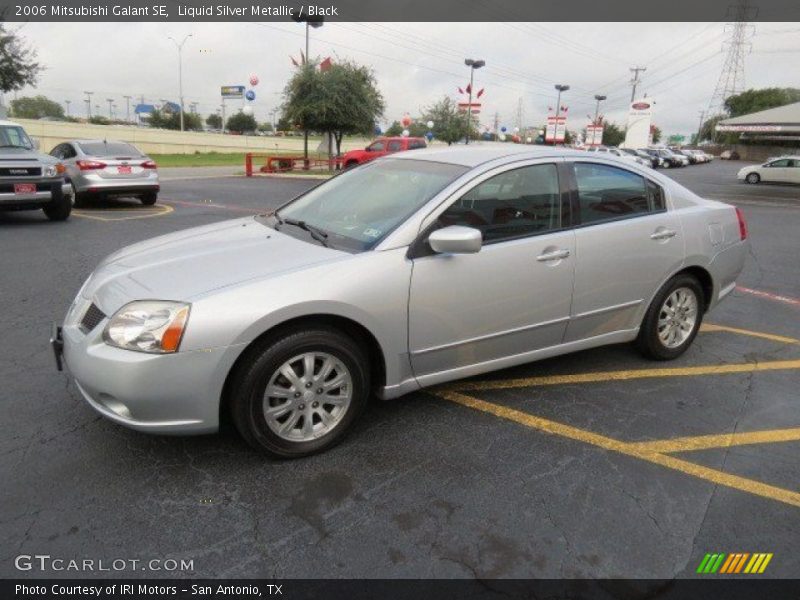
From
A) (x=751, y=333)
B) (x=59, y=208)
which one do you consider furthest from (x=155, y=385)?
(x=59, y=208)

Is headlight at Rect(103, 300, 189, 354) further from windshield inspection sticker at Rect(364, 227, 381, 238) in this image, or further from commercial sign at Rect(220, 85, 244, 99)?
commercial sign at Rect(220, 85, 244, 99)

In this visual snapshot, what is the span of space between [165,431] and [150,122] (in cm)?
11453

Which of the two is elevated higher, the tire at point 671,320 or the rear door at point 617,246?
the rear door at point 617,246

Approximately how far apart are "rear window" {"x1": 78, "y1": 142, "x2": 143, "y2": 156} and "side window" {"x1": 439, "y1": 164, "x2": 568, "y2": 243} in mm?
11481

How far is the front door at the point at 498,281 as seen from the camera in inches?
124

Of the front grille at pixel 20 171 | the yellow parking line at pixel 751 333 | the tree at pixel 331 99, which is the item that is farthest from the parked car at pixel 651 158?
the yellow parking line at pixel 751 333

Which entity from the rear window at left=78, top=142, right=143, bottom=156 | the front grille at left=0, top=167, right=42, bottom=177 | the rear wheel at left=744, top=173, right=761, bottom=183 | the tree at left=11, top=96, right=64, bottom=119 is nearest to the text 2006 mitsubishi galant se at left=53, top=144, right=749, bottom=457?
the front grille at left=0, top=167, right=42, bottom=177

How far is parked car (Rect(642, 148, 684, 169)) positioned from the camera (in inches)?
1961

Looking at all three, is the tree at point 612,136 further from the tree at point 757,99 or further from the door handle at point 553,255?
the door handle at point 553,255

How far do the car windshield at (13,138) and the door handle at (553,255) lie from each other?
10262 millimetres

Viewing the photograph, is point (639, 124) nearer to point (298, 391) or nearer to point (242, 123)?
point (298, 391)

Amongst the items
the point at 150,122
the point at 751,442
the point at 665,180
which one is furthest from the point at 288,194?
the point at 150,122

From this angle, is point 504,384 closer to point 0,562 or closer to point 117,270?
point 117,270

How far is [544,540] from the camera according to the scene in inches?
97.0
